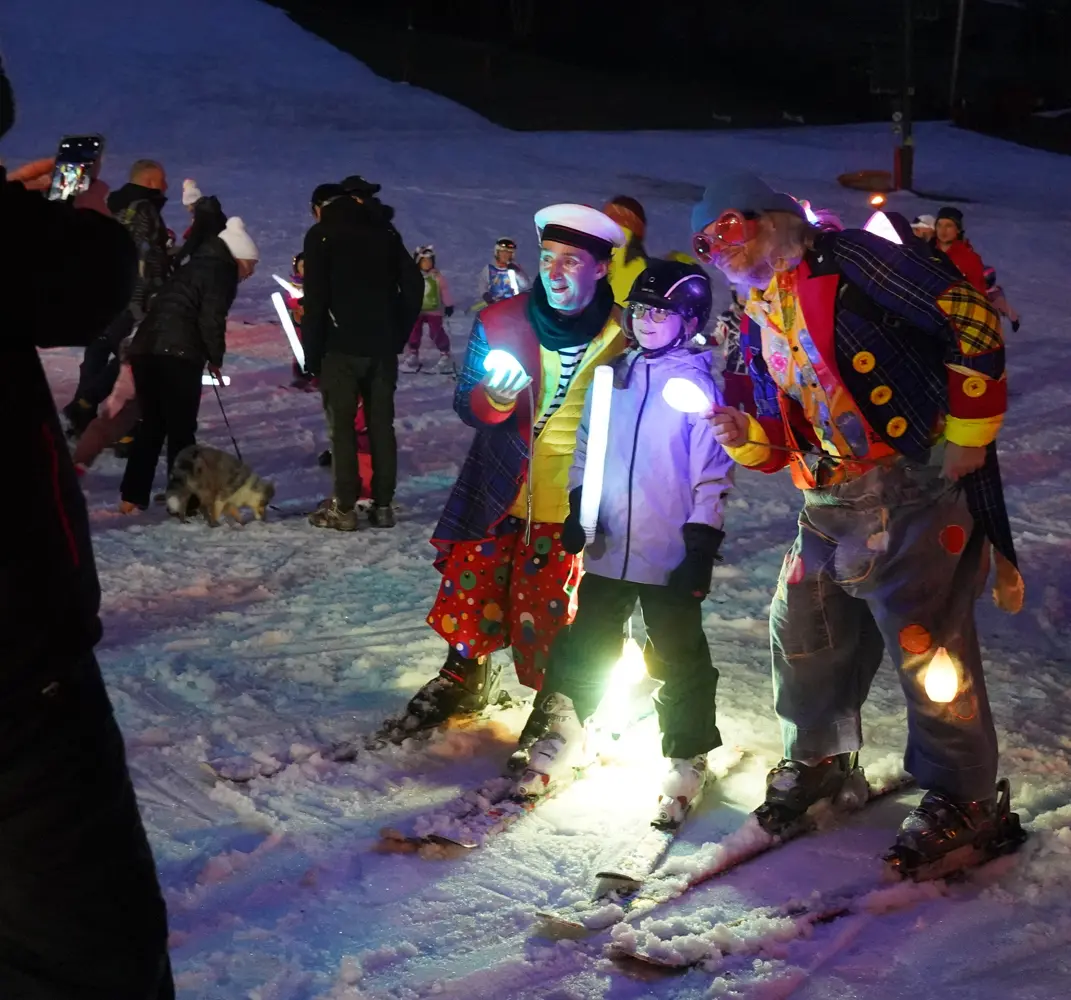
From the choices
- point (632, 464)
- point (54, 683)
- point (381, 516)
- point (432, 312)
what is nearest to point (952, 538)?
point (632, 464)

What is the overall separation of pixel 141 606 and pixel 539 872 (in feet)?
10.1

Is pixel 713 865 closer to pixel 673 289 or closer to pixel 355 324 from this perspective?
pixel 673 289

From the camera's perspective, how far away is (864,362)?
3.69 meters

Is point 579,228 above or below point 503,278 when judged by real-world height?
above

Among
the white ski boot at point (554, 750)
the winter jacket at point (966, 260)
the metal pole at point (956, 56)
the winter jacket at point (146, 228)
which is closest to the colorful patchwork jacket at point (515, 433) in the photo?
the white ski boot at point (554, 750)

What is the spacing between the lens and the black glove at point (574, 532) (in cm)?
416

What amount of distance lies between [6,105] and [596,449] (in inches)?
88.7

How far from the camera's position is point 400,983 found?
10.9 feet

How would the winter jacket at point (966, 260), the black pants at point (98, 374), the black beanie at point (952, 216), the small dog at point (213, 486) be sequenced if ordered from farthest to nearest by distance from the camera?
the black beanie at point (952, 216) → the black pants at point (98, 374) → the winter jacket at point (966, 260) → the small dog at point (213, 486)

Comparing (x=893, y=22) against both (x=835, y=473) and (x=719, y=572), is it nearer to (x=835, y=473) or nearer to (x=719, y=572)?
(x=719, y=572)

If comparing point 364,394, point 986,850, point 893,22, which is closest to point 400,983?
point 986,850

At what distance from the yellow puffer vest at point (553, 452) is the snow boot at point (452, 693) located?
0.63 metres

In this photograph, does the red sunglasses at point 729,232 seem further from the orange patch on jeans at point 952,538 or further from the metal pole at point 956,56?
the metal pole at point 956,56

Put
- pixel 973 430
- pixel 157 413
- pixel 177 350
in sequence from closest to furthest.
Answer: pixel 973 430
pixel 177 350
pixel 157 413
